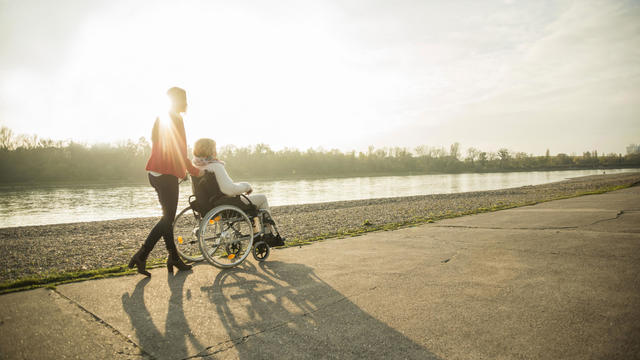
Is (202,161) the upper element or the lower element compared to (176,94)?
lower

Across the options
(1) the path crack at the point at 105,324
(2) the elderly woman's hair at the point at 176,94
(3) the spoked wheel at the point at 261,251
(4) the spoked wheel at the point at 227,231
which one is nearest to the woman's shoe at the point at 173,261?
(4) the spoked wheel at the point at 227,231

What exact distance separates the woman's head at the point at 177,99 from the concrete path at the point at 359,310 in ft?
6.67

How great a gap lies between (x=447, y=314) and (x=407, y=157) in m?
132

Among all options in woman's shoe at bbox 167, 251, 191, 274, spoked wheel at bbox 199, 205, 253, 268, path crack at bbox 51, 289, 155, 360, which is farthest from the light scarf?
path crack at bbox 51, 289, 155, 360

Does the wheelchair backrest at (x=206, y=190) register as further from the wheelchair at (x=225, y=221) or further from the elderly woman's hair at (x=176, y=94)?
the elderly woman's hair at (x=176, y=94)

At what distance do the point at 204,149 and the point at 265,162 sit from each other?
309ft

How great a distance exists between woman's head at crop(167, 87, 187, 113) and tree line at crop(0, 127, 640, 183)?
74.0m

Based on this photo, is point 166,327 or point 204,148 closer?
point 166,327

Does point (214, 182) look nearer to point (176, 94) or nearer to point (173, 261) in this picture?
point (173, 261)

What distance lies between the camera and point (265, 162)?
97.2 metres

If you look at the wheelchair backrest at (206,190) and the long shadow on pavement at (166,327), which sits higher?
the wheelchair backrest at (206,190)

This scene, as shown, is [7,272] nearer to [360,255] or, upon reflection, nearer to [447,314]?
[360,255]

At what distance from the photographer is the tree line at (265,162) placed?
63156 mm

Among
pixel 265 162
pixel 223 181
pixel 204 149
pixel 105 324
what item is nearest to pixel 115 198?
pixel 204 149
